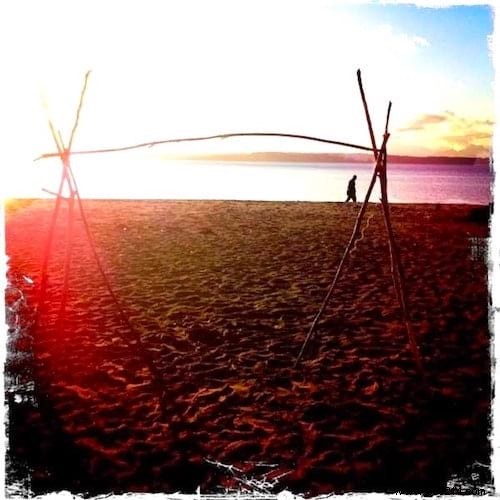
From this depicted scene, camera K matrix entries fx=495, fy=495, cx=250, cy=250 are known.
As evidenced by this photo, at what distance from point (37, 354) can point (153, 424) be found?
198 centimetres

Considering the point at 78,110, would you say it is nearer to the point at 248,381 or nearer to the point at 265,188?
the point at 248,381

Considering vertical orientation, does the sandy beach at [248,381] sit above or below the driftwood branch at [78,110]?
below

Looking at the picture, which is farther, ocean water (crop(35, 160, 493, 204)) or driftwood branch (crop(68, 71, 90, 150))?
ocean water (crop(35, 160, 493, 204))

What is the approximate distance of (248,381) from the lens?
492cm

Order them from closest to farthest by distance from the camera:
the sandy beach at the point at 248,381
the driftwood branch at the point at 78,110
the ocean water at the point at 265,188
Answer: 1. the sandy beach at the point at 248,381
2. the driftwood branch at the point at 78,110
3. the ocean water at the point at 265,188

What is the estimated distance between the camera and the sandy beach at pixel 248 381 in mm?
3715

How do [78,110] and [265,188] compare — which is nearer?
[78,110]

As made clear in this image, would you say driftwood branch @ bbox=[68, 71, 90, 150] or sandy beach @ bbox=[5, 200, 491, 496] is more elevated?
driftwood branch @ bbox=[68, 71, 90, 150]

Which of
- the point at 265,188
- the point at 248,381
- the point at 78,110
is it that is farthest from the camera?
the point at 265,188

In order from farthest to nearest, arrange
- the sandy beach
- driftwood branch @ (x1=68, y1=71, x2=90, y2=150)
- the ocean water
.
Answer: the ocean water, driftwood branch @ (x1=68, y1=71, x2=90, y2=150), the sandy beach

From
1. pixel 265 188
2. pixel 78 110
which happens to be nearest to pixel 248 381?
pixel 78 110

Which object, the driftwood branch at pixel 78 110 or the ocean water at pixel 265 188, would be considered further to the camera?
the ocean water at pixel 265 188

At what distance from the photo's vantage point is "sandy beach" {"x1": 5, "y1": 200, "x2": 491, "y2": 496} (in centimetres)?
371

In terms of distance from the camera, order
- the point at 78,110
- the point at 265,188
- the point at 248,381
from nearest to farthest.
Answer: the point at 78,110, the point at 248,381, the point at 265,188
